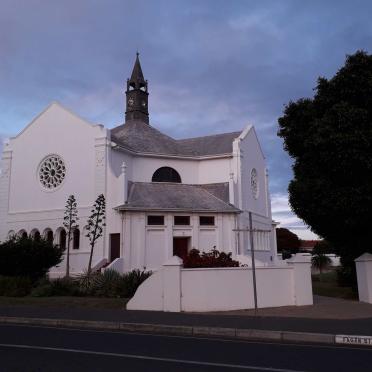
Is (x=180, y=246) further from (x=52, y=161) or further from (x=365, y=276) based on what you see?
(x=365, y=276)

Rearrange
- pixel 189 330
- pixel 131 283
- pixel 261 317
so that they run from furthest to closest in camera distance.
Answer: pixel 131 283
pixel 261 317
pixel 189 330

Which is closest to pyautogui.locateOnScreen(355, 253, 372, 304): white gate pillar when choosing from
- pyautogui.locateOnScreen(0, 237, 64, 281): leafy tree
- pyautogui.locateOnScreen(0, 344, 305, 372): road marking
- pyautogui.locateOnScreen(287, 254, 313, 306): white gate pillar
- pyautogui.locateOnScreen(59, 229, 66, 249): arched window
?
pyautogui.locateOnScreen(287, 254, 313, 306): white gate pillar

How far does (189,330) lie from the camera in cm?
1116

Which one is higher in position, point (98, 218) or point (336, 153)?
point (336, 153)

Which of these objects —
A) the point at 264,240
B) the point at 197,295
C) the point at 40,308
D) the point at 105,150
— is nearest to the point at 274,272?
the point at 197,295

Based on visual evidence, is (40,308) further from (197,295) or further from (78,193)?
(78,193)

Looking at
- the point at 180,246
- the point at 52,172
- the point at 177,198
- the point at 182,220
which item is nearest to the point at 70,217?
the point at 52,172

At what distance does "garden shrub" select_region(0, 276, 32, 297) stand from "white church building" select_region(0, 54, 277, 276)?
19.0 feet

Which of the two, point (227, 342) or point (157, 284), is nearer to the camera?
point (227, 342)

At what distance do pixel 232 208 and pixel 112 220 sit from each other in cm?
808

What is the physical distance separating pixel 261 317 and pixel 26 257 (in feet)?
48.5

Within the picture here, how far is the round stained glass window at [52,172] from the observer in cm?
3181

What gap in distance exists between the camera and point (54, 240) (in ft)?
101

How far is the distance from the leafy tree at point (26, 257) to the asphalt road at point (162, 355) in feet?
45.3
